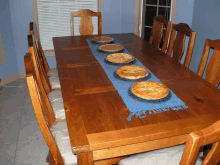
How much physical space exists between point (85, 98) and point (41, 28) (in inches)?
99.4

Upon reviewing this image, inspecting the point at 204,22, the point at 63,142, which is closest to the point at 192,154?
the point at 63,142

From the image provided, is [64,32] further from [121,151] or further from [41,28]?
[121,151]

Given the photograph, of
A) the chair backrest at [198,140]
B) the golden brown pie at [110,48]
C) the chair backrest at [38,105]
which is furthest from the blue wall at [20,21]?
the chair backrest at [198,140]

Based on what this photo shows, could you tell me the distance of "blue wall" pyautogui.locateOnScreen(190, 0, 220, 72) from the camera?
109 inches

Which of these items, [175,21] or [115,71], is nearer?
[115,71]

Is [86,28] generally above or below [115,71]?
above

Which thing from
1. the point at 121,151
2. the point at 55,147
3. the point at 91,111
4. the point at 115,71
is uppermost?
the point at 115,71

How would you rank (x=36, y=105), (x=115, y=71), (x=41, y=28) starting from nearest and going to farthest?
(x=36, y=105) < (x=115, y=71) < (x=41, y=28)

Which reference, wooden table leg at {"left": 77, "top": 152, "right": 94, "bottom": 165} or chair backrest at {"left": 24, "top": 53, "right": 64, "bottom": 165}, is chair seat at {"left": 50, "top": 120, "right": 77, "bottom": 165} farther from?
wooden table leg at {"left": 77, "top": 152, "right": 94, "bottom": 165}

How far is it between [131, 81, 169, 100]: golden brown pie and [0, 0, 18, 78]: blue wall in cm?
253

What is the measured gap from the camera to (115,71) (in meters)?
1.66

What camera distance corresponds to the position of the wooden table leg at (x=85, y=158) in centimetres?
101

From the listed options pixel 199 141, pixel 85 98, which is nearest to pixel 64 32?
pixel 85 98

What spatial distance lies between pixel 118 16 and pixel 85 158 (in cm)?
292
